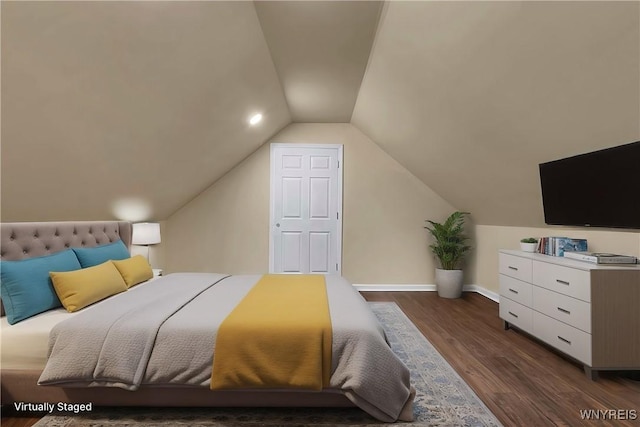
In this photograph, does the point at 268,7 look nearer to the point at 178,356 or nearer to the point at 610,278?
the point at 178,356

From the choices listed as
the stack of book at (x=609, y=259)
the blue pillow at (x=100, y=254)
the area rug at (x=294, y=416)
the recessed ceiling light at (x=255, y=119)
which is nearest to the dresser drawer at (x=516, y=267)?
the stack of book at (x=609, y=259)

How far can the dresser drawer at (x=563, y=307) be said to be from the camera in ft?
7.62

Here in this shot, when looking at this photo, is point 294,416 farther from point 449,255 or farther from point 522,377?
point 449,255

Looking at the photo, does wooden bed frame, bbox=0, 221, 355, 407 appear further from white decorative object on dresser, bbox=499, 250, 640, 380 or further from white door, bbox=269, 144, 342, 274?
white door, bbox=269, 144, 342, 274

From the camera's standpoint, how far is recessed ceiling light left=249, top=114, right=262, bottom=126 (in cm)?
394

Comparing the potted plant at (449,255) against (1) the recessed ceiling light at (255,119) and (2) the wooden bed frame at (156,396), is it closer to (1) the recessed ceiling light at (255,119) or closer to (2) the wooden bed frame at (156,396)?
(1) the recessed ceiling light at (255,119)

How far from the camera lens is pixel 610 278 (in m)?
2.29

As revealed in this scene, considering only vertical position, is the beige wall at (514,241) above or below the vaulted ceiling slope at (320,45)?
below

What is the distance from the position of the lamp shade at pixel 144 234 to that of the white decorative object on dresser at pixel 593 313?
3.82m

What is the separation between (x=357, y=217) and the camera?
497 cm

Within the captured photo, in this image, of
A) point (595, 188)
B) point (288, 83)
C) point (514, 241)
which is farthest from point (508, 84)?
point (514, 241)

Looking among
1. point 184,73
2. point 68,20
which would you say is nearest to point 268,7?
point 184,73

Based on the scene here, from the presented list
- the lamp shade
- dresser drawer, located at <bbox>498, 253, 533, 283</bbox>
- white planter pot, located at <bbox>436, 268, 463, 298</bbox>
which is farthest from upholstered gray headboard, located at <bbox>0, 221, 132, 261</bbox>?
white planter pot, located at <bbox>436, 268, 463, 298</bbox>

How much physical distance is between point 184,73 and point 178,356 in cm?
190
